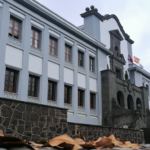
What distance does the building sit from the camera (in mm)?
13461

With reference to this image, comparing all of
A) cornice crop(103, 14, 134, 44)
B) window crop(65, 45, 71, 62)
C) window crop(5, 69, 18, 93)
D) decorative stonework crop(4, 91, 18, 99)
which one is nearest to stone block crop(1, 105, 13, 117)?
decorative stonework crop(4, 91, 18, 99)

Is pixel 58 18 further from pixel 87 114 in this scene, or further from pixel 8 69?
pixel 87 114

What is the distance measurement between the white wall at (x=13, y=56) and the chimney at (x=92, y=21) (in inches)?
398

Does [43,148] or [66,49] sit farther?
[66,49]

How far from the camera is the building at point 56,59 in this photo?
13461 mm

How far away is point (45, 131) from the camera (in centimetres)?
894

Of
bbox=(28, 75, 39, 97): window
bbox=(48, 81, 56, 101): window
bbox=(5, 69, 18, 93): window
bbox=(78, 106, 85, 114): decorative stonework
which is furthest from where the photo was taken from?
bbox=(78, 106, 85, 114): decorative stonework

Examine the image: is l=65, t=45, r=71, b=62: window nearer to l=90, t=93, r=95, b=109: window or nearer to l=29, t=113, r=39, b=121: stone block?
l=90, t=93, r=95, b=109: window

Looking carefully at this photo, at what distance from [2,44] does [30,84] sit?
10.1 ft

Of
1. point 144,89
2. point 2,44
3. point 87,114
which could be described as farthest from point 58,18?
point 144,89

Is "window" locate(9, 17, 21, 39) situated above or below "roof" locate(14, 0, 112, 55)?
below

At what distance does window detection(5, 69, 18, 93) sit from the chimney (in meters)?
10.8

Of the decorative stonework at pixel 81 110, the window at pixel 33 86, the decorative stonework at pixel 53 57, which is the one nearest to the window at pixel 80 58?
the decorative stonework at pixel 53 57

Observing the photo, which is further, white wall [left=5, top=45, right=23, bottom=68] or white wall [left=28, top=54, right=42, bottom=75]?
white wall [left=28, top=54, right=42, bottom=75]
